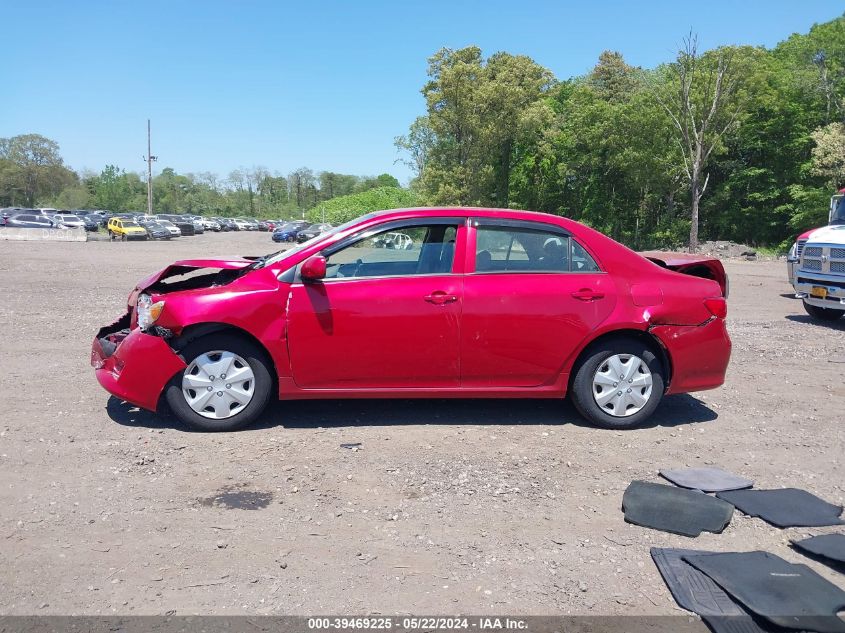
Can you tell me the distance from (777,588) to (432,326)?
2.89 meters

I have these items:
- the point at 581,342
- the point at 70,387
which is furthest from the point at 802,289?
the point at 70,387

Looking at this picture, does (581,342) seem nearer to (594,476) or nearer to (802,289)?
(594,476)

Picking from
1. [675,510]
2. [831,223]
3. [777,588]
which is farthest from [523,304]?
[831,223]

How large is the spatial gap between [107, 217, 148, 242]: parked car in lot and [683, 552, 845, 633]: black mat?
162 ft

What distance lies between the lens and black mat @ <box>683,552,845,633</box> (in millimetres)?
3020

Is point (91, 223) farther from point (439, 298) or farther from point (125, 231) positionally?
point (439, 298)

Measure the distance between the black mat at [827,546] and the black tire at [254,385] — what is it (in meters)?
3.66

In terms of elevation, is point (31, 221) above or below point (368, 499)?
above

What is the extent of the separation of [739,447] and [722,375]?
2.44ft

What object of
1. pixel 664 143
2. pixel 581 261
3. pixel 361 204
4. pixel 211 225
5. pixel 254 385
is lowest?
pixel 254 385

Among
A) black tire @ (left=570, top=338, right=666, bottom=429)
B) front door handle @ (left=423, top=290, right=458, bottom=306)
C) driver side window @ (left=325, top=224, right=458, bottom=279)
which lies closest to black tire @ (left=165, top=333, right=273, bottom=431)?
driver side window @ (left=325, top=224, right=458, bottom=279)

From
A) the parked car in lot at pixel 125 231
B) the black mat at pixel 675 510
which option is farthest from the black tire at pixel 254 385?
the parked car in lot at pixel 125 231

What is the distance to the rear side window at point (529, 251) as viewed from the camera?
18.3 feet

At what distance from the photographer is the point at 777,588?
10.7ft
